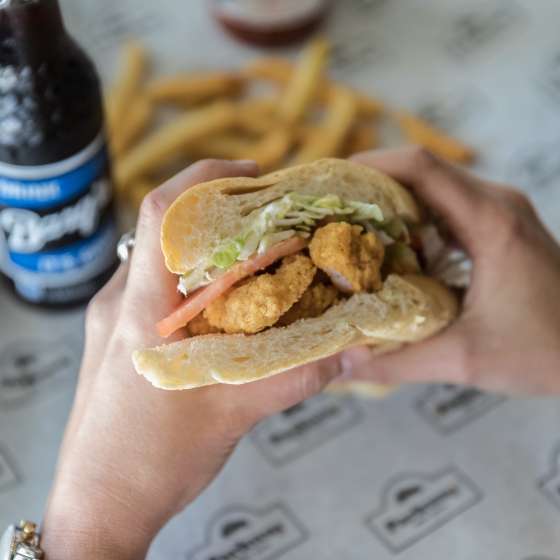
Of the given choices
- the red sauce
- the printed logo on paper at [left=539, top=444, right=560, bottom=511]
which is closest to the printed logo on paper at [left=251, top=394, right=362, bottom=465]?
the printed logo on paper at [left=539, top=444, right=560, bottom=511]

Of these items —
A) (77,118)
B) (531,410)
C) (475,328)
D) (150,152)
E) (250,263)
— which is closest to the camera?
(250,263)

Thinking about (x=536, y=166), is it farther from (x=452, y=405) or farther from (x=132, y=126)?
(x=132, y=126)

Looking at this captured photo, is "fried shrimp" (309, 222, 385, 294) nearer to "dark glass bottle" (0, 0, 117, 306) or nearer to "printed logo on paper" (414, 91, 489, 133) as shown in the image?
"dark glass bottle" (0, 0, 117, 306)

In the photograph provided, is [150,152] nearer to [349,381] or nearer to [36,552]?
[349,381]

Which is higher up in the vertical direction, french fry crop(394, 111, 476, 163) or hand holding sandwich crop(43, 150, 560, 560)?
hand holding sandwich crop(43, 150, 560, 560)

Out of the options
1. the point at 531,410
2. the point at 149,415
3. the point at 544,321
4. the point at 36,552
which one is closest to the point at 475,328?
the point at 544,321

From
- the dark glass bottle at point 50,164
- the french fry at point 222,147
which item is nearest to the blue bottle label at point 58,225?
the dark glass bottle at point 50,164

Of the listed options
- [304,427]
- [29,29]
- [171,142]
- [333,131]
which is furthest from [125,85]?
[304,427]
